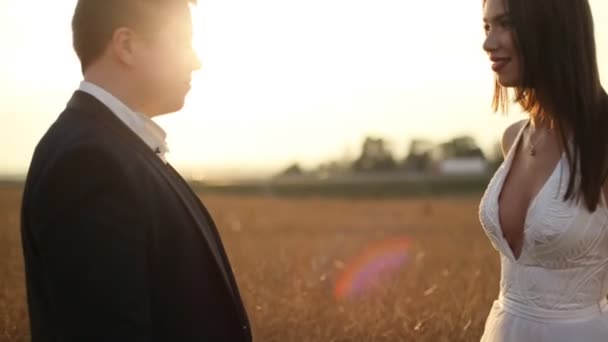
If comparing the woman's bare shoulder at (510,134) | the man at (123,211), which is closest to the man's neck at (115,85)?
the man at (123,211)

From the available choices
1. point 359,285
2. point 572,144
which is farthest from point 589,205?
point 359,285

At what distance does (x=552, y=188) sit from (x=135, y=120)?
1.50 meters

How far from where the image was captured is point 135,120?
2.33 metres

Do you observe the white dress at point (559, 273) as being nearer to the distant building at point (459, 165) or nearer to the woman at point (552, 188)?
the woman at point (552, 188)

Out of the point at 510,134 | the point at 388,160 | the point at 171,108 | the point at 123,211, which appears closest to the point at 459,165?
the point at 388,160

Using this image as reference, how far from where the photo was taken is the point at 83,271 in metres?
2.09

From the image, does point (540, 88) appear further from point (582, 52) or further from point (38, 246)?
point (38, 246)

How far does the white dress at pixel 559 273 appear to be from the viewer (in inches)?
116

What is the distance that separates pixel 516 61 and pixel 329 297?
294cm

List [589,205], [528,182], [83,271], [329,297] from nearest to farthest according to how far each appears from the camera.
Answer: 1. [83,271]
2. [589,205]
3. [528,182]
4. [329,297]

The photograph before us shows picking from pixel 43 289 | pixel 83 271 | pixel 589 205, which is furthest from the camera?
pixel 589 205

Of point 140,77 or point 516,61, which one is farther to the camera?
point 516,61

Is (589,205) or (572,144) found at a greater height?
(572,144)

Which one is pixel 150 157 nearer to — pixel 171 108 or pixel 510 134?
pixel 171 108
